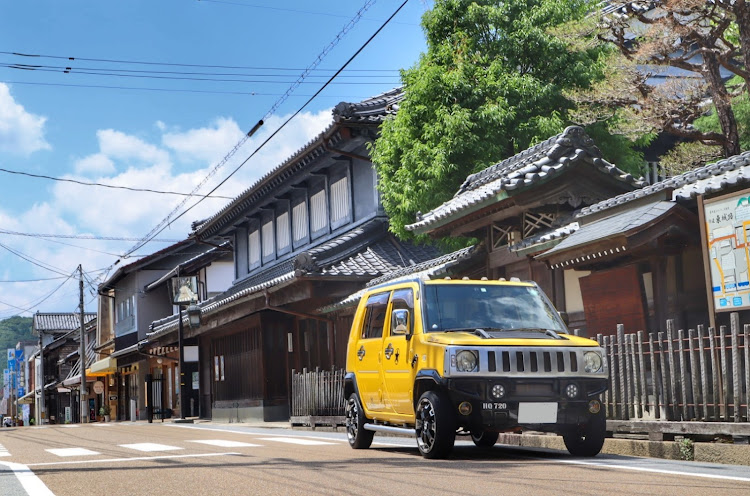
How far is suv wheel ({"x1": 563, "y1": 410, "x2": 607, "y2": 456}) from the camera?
33.7ft

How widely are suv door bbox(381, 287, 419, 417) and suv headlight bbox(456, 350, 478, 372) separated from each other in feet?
2.78

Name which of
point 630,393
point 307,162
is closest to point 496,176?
point 630,393

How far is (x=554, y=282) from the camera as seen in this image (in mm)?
17234

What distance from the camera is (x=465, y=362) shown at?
10.0m

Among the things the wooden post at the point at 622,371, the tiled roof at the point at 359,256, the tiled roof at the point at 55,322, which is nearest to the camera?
the wooden post at the point at 622,371

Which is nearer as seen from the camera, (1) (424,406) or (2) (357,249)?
(1) (424,406)

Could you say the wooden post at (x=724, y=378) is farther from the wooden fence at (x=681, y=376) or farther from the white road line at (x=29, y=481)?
the white road line at (x=29, y=481)

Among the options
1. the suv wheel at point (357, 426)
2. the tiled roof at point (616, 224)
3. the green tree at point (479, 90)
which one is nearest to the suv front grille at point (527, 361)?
the suv wheel at point (357, 426)

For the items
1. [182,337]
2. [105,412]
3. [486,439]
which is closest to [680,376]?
[486,439]

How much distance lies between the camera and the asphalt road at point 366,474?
7453 mm

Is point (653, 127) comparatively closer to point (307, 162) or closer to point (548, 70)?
point (548, 70)

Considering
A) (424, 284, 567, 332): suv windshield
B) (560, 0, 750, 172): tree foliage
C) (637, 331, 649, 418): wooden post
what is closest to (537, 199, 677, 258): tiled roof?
(637, 331, 649, 418): wooden post

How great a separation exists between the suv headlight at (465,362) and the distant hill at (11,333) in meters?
147

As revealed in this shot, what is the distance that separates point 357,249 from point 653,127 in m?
9.72
